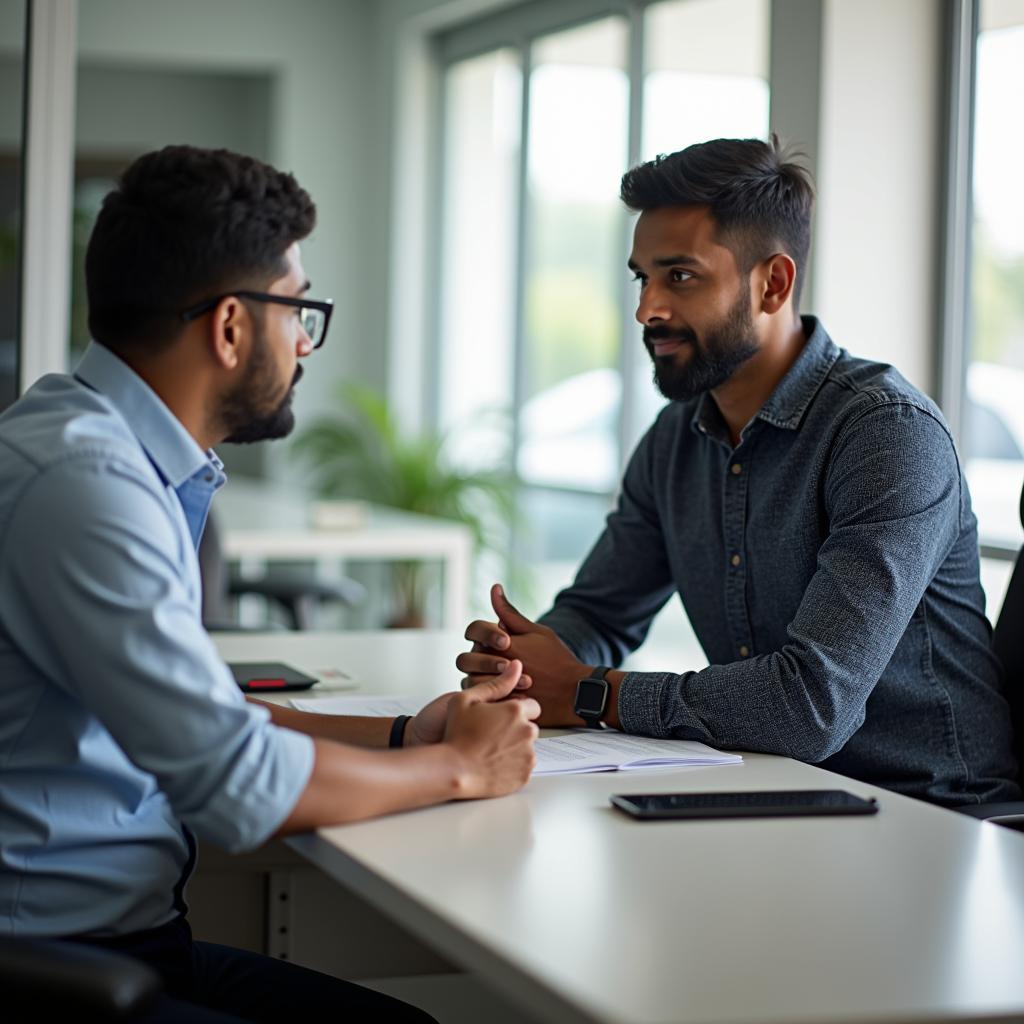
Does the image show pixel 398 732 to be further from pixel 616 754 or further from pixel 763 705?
pixel 763 705

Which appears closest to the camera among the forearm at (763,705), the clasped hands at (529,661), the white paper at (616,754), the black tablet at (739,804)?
the black tablet at (739,804)

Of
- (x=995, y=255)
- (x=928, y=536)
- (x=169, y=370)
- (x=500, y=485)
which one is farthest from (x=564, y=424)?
(x=169, y=370)

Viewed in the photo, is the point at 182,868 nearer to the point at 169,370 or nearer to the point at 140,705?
the point at 140,705

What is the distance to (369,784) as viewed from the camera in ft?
4.46

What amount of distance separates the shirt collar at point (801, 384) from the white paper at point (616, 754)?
0.50m

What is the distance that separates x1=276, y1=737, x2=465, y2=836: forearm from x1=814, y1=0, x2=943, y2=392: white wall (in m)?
2.37

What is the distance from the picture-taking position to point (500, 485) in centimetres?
597

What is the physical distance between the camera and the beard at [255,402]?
58.8 inches

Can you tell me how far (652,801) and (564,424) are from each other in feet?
14.9

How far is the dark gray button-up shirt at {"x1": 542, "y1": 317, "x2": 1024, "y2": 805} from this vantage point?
174cm

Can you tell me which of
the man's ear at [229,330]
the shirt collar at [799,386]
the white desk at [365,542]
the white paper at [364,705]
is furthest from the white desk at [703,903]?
the white desk at [365,542]

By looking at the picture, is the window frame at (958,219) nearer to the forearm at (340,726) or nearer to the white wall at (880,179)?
the white wall at (880,179)

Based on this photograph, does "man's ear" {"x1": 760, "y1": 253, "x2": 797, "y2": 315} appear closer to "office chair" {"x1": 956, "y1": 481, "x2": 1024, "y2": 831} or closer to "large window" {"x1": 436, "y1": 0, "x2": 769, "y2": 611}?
"office chair" {"x1": 956, "y1": 481, "x2": 1024, "y2": 831}

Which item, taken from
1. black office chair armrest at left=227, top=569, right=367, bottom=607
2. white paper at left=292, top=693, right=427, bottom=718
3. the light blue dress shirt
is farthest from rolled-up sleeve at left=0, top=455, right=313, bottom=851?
black office chair armrest at left=227, top=569, right=367, bottom=607
